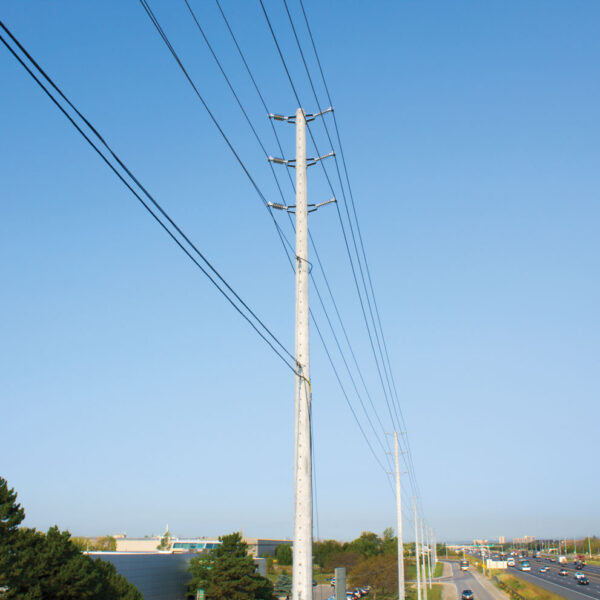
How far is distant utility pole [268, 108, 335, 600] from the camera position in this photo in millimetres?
10523

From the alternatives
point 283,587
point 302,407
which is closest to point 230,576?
point 283,587

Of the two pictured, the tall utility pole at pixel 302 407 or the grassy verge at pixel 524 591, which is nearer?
the tall utility pole at pixel 302 407

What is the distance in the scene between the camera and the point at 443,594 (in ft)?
256

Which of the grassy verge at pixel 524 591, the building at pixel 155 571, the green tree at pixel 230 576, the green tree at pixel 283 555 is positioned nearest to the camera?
the building at pixel 155 571

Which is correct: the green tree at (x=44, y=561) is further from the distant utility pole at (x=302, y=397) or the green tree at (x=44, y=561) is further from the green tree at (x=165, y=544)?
the green tree at (x=165, y=544)

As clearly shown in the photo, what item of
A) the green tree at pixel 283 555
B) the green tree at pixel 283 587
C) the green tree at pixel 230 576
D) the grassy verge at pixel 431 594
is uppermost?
the green tree at pixel 230 576

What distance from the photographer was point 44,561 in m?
39.9

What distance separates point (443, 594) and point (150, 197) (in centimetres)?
8228

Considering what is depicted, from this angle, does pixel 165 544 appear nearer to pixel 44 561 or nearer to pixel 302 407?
pixel 44 561

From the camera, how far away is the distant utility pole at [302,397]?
10.5 m

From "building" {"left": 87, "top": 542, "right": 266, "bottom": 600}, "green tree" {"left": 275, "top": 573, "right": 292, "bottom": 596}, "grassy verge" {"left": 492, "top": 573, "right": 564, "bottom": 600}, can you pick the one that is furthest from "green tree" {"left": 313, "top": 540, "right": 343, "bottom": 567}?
"building" {"left": 87, "top": 542, "right": 266, "bottom": 600}

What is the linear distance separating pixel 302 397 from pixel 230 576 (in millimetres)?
57731

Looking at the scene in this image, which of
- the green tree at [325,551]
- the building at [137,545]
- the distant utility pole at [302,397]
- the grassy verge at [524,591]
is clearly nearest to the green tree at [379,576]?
the grassy verge at [524,591]

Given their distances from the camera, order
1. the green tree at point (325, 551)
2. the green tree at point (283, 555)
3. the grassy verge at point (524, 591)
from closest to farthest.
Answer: the grassy verge at point (524, 591)
the green tree at point (325, 551)
the green tree at point (283, 555)
